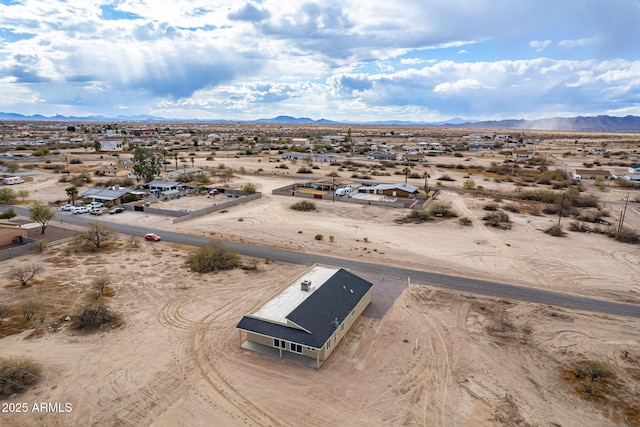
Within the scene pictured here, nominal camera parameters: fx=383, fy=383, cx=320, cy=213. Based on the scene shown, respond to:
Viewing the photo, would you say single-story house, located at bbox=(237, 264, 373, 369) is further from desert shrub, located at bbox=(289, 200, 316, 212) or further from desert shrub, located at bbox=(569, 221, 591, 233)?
desert shrub, located at bbox=(569, 221, 591, 233)

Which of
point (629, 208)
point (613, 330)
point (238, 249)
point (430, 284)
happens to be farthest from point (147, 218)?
point (629, 208)

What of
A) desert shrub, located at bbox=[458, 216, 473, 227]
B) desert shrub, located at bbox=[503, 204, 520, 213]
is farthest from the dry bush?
desert shrub, located at bbox=[503, 204, 520, 213]

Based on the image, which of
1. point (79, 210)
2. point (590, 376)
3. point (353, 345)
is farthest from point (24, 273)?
point (590, 376)

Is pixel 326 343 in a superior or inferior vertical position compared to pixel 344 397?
superior

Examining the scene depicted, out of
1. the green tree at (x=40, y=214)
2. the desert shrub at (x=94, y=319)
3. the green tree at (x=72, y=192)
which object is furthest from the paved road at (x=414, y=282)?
the green tree at (x=72, y=192)

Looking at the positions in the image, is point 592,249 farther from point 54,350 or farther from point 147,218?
point 147,218

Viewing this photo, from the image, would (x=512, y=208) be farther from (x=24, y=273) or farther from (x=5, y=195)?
(x=5, y=195)

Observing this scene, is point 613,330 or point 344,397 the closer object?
point 344,397
